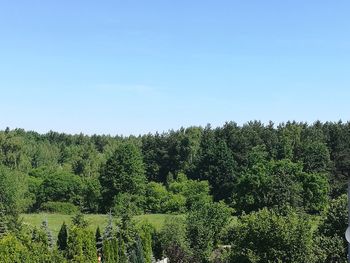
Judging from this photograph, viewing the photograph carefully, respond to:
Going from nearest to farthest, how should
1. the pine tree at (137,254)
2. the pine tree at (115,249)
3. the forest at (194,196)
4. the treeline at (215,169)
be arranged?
the forest at (194,196) < the pine tree at (115,249) < the pine tree at (137,254) < the treeline at (215,169)

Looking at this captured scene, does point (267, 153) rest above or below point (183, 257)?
above

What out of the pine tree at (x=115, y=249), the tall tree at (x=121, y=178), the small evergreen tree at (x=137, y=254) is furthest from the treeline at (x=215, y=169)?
the pine tree at (x=115, y=249)

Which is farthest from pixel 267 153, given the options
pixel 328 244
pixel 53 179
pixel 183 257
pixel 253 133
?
pixel 328 244

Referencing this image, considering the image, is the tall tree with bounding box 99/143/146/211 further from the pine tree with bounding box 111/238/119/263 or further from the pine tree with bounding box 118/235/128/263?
the pine tree with bounding box 111/238/119/263

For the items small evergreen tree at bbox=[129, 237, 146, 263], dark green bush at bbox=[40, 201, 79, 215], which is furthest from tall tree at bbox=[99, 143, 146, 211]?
small evergreen tree at bbox=[129, 237, 146, 263]

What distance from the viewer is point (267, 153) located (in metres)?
64.5

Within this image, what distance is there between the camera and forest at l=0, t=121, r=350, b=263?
2378cm

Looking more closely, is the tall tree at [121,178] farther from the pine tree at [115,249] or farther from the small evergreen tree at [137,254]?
the pine tree at [115,249]

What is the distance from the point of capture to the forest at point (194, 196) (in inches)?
936

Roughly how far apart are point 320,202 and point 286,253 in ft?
101

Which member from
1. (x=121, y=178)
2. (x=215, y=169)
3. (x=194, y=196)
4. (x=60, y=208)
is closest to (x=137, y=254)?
(x=194, y=196)

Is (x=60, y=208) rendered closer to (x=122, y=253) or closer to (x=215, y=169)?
(x=215, y=169)

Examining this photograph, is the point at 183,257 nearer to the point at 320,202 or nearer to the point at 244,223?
the point at 244,223

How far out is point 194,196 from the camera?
Result: 56156 mm
